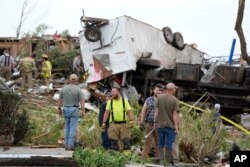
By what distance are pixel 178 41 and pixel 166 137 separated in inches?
472

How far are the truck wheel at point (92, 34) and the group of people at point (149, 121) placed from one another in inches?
326

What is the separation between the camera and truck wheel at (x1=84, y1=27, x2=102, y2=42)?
19.7 metres

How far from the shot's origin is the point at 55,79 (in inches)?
1001

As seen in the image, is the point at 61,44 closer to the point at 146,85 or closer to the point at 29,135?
the point at 146,85

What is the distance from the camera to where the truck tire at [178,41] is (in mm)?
22188

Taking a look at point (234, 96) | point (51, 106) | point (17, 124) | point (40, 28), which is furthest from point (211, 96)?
point (40, 28)

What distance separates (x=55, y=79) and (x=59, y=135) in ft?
40.8

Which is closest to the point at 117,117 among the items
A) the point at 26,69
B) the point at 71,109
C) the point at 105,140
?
the point at 105,140

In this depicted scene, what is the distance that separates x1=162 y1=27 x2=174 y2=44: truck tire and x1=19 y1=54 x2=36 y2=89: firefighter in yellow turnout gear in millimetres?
5564

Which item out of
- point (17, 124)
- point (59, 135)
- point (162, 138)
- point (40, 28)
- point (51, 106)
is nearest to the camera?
point (162, 138)

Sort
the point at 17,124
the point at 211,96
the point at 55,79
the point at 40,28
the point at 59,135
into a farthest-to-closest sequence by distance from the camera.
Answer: the point at 40,28 → the point at 55,79 → the point at 211,96 → the point at 59,135 → the point at 17,124

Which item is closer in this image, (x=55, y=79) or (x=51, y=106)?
(x=51, y=106)

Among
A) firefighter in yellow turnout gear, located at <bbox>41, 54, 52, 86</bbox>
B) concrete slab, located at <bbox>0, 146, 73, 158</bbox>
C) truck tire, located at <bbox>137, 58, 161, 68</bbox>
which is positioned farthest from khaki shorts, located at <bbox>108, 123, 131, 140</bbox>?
firefighter in yellow turnout gear, located at <bbox>41, 54, 52, 86</bbox>

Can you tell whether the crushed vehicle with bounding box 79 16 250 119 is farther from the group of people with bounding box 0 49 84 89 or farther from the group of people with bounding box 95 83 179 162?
the group of people with bounding box 95 83 179 162
